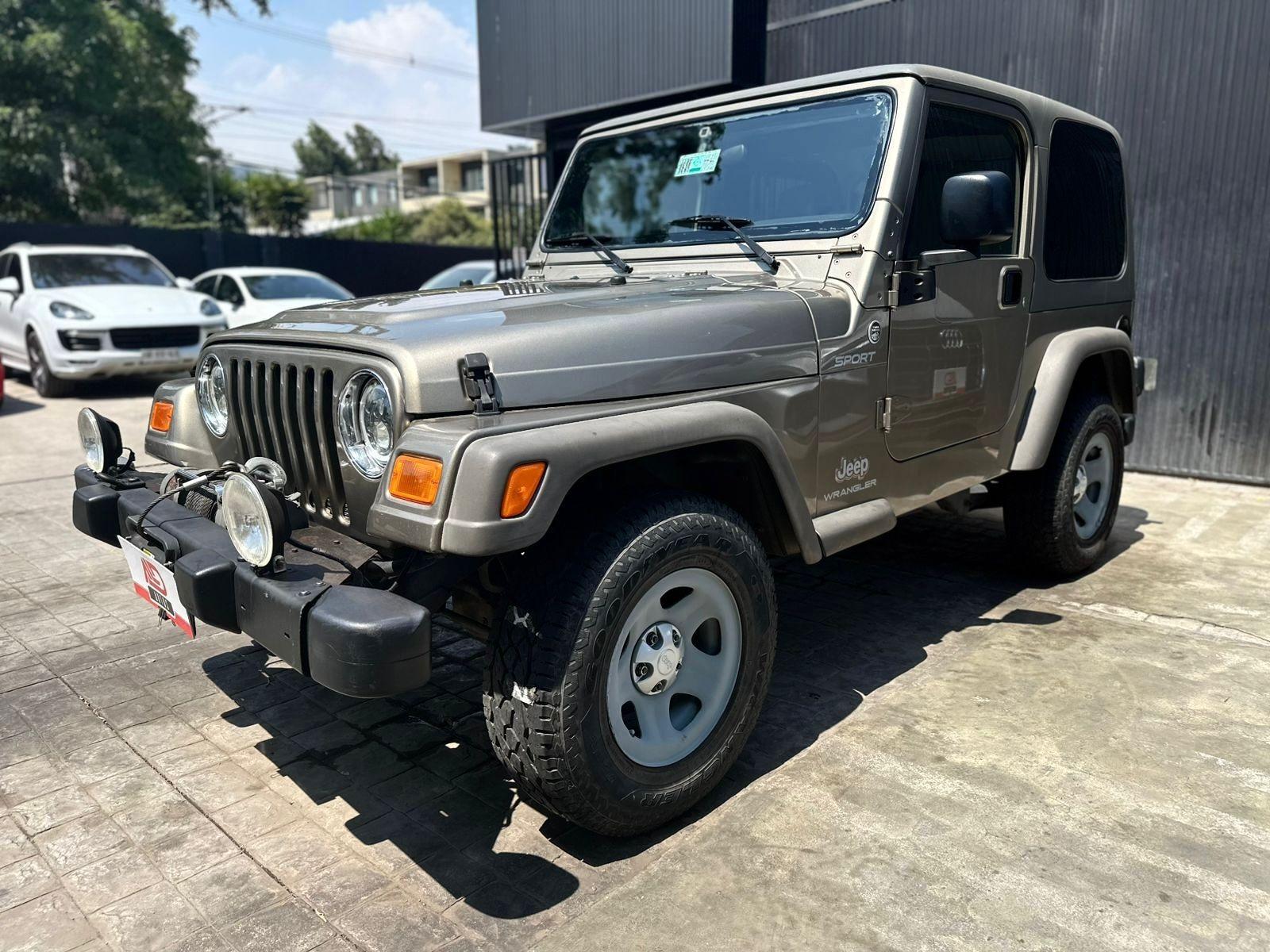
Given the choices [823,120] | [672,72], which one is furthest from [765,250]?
[672,72]

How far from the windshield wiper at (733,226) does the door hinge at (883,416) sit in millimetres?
596

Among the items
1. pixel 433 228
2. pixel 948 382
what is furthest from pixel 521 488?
pixel 433 228

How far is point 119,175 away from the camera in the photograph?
21375mm

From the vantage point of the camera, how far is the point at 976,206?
3123 millimetres

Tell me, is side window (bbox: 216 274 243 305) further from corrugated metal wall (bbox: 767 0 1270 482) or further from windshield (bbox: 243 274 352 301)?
corrugated metal wall (bbox: 767 0 1270 482)

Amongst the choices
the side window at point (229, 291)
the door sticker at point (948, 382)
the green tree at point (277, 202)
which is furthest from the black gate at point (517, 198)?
the green tree at point (277, 202)

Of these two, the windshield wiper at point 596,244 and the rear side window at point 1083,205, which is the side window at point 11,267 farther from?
the rear side window at point 1083,205

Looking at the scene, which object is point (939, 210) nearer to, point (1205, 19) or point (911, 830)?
point (911, 830)

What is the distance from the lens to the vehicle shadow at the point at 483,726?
2.55m

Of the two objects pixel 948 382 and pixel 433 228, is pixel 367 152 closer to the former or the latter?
pixel 433 228

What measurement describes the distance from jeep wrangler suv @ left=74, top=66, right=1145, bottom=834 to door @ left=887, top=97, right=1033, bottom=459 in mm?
16

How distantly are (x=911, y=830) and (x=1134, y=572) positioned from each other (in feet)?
9.62

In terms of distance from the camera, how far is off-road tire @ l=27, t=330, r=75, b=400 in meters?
11.0

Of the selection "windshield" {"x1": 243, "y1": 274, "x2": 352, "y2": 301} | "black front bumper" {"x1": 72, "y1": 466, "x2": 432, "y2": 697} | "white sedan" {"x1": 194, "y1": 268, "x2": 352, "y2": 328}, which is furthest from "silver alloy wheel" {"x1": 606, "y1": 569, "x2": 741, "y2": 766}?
"windshield" {"x1": 243, "y1": 274, "x2": 352, "y2": 301}
